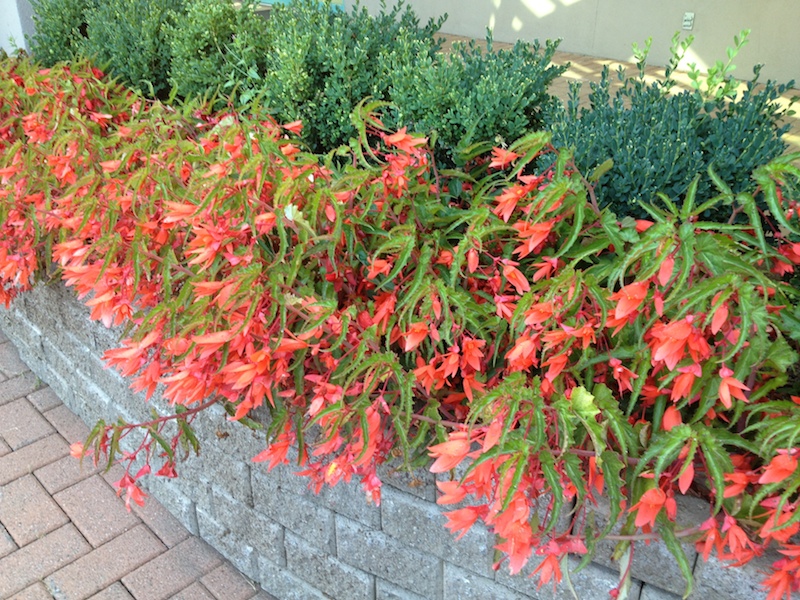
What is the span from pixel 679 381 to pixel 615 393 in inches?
10.2

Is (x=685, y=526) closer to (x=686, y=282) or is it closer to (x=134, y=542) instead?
(x=686, y=282)

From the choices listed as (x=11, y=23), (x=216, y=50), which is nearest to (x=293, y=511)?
(x=216, y=50)

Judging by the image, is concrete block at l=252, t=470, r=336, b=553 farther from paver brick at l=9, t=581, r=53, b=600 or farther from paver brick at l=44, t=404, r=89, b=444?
paver brick at l=44, t=404, r=89, b=444

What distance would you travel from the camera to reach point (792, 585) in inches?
42.1

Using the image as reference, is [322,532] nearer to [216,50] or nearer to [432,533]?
[432,533]

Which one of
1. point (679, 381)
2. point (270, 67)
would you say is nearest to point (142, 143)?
point (270, 67)

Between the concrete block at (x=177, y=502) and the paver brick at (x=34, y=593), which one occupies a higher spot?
the concrete block at (x=177, y=502)

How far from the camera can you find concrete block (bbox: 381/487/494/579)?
4.88 feet

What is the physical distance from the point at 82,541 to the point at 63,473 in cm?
36

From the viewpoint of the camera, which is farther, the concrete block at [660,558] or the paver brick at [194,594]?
the paver brick at [194,594]

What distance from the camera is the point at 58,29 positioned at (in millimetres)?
3420

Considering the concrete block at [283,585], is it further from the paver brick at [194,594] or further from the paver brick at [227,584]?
the paver brick at [194,594]

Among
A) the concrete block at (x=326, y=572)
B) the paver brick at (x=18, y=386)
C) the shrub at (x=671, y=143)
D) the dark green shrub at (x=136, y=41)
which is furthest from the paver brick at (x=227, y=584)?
the dark green shrub at (x=136, y=41)

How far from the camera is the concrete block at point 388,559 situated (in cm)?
160
